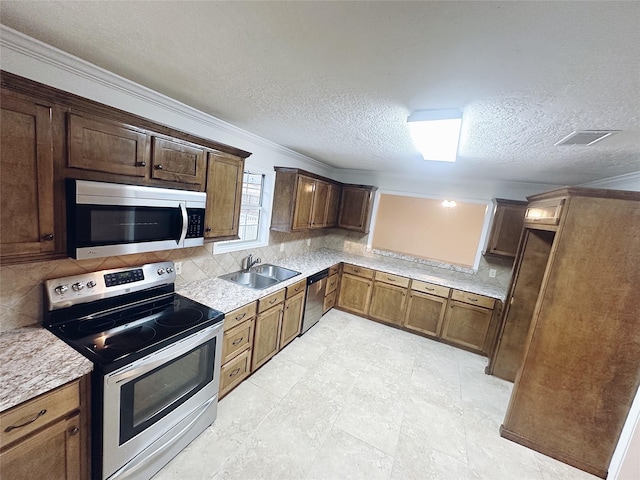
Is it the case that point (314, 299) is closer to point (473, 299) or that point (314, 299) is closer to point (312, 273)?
point (312, 273)

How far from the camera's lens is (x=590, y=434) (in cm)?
209

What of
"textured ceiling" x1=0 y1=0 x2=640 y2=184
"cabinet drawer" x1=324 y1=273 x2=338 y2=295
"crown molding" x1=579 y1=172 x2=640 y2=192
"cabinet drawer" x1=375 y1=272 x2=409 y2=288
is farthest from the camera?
"cabinet drawer" x1=324 y1=273 x2=338 y2=295

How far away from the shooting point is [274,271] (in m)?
3.44

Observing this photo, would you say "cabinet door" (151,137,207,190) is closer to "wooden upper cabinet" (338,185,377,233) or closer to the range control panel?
the range control panel

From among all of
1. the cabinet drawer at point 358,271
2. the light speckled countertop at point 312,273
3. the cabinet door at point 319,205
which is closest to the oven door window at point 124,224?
the light speckled countertop at point 312,273

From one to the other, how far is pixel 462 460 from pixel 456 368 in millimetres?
1318

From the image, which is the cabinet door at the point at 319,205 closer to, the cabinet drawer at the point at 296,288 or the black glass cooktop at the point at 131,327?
the cabinet drawer at the point at 296,288

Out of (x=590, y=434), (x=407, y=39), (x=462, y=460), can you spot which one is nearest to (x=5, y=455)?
(x=407, y=39)

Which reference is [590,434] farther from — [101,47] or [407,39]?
[101,47]

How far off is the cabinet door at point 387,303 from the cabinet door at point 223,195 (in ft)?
8.25

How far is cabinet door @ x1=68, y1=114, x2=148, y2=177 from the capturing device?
139cm

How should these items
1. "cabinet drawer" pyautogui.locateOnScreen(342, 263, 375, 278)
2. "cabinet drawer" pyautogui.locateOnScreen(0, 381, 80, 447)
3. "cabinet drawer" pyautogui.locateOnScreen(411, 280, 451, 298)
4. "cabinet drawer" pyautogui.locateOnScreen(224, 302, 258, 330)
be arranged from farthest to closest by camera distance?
"cabinet drawer" pyautogui.locateOnScreen(342, 263, 375, 278), "cabinet drawer" pyautogui.locateOnScreen(411, 280, 451, 298), "cabinet drawer" pyautogui.locateOnScreen(224, 302, 258, 330), "cabinet drawer" pyautogui.locateOnScreen(0, 381, 80, 447)

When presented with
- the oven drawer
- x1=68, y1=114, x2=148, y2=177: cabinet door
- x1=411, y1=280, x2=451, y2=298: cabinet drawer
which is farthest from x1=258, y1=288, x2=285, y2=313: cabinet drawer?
x1=411, y1=280, x2=451, y2=298: cabinet drawer

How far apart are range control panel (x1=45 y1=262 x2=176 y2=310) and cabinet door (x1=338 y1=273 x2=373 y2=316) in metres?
2.77
